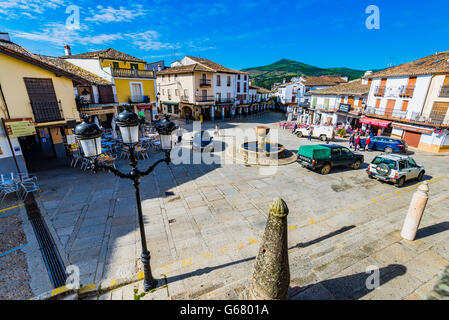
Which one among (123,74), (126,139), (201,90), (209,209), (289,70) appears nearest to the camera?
(126,139)

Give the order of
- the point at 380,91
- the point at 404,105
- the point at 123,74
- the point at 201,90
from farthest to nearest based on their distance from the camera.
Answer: the point at 201,90 → the point at 380,91 → the point at 123,74 → the point at 404,105

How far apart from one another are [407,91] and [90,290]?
1139 inches

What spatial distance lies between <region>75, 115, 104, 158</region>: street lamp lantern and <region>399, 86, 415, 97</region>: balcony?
1085 inches

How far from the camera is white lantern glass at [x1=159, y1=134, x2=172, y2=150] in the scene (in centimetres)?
476

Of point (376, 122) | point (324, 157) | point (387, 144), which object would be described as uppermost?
point (376, 122)

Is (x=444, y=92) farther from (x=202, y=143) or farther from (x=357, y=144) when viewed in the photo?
(x=202, y=143)

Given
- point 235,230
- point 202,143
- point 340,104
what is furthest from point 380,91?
point 235,230

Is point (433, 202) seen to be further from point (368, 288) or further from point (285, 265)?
point (285, 265)

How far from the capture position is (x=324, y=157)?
1302 cm

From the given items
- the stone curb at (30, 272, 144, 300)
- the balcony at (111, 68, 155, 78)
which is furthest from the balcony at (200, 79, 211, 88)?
the stone curb at (30, 272, 144, 300)

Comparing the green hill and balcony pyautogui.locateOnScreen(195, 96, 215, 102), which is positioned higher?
the green hill

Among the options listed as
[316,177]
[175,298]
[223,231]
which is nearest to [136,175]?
[175,298]

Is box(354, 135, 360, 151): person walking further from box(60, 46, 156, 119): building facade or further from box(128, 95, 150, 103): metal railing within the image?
box(128, 95, 150, 103): metal railing

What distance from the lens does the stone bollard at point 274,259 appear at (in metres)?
→ 3.58
